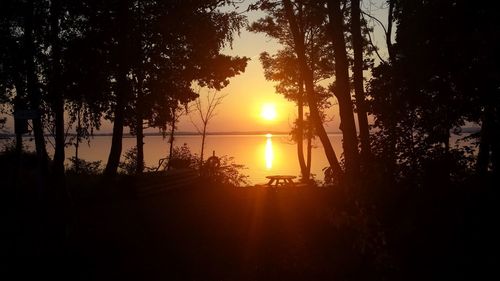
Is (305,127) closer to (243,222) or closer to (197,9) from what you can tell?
(197,9)

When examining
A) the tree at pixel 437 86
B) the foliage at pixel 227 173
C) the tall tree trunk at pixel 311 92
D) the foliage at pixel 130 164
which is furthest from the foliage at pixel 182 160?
the tree at pixel 437 86

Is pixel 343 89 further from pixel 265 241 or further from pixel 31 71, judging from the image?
pixel 31 71

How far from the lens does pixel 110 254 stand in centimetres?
905

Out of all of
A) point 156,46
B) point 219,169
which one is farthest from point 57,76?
point 219,169

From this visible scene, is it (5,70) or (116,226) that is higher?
(5,70)

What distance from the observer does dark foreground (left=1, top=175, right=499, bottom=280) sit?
7297mm

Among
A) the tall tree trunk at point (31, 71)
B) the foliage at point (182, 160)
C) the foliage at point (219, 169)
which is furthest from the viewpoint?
the foliage at point (182, 160)

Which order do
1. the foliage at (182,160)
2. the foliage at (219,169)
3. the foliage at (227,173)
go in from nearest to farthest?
the foliage at (219,169) → the foliage at (227,173) → the foliage at (182,160)

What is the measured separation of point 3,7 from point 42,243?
20.5 feet

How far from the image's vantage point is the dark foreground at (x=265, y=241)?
730 centimetres

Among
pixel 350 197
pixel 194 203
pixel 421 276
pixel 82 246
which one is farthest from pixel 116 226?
pixel 421 276

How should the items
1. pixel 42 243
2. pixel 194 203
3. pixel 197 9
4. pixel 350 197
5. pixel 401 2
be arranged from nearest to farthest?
pixel 350 197, pixel 42 243, pixel 401 2, pixel 194 203, pixel 197 9

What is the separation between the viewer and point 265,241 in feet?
32.5

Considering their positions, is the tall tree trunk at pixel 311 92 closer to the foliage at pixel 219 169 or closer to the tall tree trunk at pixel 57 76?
the foliage at pixel 219 169
